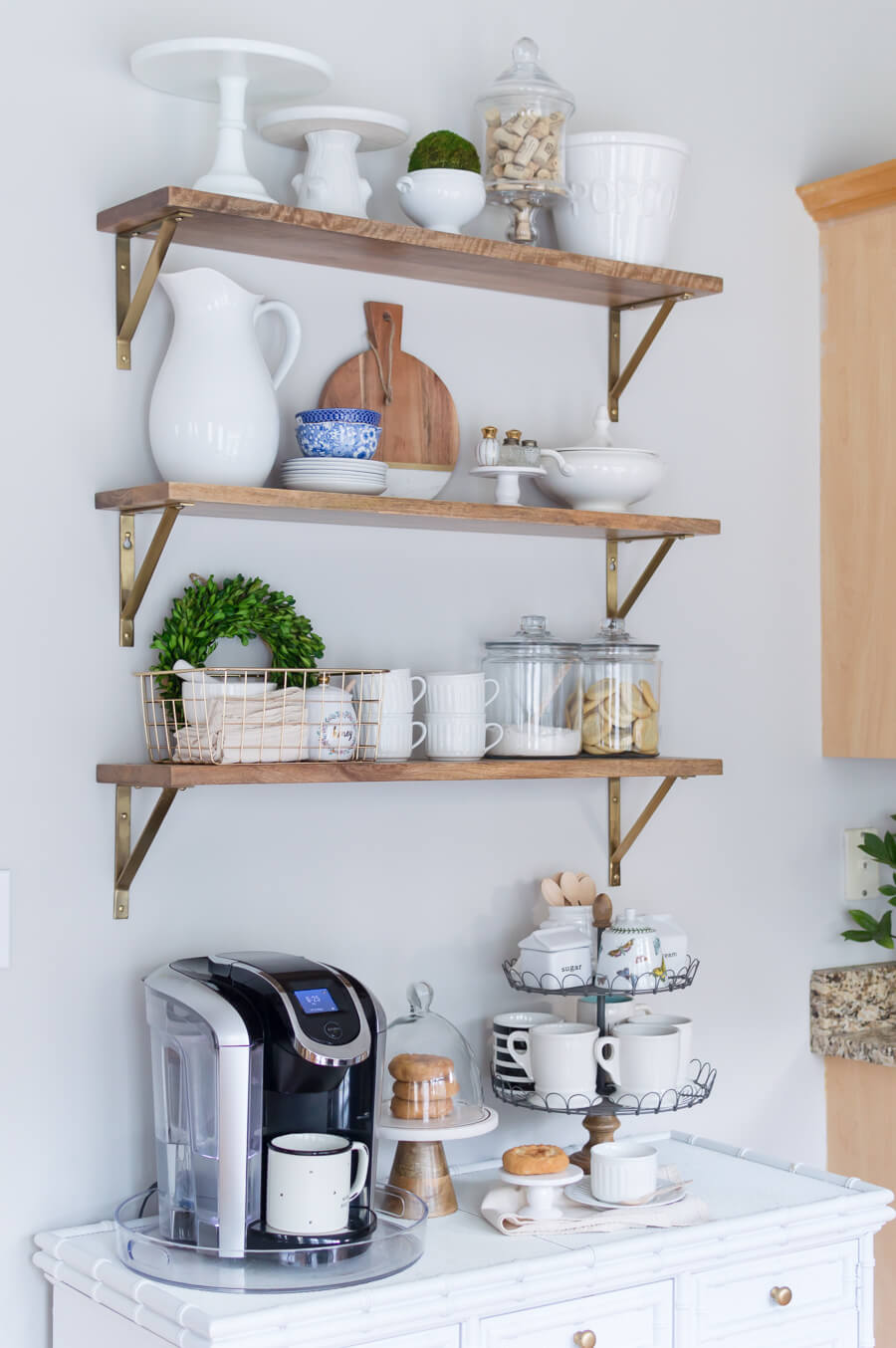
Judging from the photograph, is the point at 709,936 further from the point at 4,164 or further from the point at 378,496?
the point at 4,164

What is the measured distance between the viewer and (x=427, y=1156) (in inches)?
72.7

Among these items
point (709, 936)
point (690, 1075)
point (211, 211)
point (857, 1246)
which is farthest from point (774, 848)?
point (211, 211)

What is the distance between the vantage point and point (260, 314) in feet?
6.28

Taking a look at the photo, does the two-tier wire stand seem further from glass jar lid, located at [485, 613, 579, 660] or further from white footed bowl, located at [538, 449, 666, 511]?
white footed bowl, located at [538, 449, 666, 511]

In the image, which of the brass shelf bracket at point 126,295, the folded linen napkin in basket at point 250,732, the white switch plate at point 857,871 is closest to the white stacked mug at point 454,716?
the folded linen napkin in basket at point 250,732

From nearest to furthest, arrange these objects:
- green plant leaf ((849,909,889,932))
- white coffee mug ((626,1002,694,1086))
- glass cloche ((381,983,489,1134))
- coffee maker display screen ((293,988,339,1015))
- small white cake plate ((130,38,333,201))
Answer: coffee maker display screen ((293,988,339,1015)) < small white cake plate ((130,38,333,201)) < glass cloche ((381,983,489,1134)) < white coffee mug ((626,1002,694,1086)) < green plant leaf ((849,909,889,932))

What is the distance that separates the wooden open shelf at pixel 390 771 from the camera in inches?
66.3

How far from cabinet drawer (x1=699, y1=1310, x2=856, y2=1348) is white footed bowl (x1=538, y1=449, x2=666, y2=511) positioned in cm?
107

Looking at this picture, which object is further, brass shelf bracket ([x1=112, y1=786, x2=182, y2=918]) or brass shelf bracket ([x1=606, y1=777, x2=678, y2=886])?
brass shelf bracket ([x1=606, y1=777, x2=678, y2=886])

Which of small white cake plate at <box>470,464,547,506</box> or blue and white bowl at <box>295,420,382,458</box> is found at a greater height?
blue and white bowl at <box>295,420,382,458</box>

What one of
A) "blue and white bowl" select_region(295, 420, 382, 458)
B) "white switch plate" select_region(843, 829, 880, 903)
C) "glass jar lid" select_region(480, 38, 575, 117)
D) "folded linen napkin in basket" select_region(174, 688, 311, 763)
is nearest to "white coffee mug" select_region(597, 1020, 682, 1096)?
"folded linen napkin in basket" select_region(174, 688, 311, 763)

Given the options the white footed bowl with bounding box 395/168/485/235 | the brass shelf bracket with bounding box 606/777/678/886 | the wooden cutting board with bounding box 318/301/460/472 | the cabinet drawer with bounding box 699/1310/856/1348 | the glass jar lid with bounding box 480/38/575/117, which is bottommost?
the cabinet drawer with bounding box 699/1310/856/1348

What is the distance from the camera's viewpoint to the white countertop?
1.52 meters

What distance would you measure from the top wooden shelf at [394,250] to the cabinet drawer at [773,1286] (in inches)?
50.4
